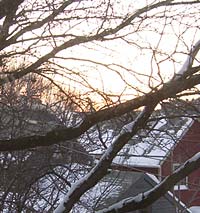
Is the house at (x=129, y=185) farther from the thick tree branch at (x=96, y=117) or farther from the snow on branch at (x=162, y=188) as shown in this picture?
the thick tree branch at (x=96, y=117)

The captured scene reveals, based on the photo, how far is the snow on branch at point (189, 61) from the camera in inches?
199

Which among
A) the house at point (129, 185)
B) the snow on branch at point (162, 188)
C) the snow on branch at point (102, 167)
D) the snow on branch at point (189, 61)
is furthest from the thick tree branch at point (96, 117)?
the house at point (129, 185)

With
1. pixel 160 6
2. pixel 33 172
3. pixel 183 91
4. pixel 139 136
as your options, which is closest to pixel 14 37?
pixel 160 6

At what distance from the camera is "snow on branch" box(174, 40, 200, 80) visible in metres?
5.05

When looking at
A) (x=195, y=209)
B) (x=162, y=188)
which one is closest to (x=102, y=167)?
(x=162, y=188)

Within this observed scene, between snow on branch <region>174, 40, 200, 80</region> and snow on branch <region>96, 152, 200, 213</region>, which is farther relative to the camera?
snow on branch <region>96, 152, 200, 213</region>

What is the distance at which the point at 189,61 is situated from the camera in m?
5.18

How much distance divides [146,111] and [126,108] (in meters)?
0.42

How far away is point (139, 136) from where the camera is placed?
19.3ft

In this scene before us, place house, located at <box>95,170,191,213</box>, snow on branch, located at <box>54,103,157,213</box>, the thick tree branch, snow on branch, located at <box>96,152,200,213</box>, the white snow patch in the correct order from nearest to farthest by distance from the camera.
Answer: the thick tree branch → snow on branch, located at <box>96,152,200,213</box> → snow on branch, located at <box>54,103,157,213</box> → house, located at <box>95,170,191,213</box> → the white snow patch

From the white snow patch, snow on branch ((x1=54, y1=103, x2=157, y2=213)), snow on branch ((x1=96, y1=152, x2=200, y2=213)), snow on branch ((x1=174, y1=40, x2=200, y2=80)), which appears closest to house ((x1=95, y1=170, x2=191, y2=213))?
the white snow patch

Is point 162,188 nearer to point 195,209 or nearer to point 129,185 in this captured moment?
point 129,185

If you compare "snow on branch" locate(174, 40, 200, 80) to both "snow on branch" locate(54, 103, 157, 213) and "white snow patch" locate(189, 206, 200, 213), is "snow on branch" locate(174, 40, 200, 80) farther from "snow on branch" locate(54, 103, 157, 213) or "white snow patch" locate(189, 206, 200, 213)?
"white snow patch" locate(189, 206, 200, 213)

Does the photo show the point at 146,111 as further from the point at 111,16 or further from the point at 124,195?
the point at 124,195
